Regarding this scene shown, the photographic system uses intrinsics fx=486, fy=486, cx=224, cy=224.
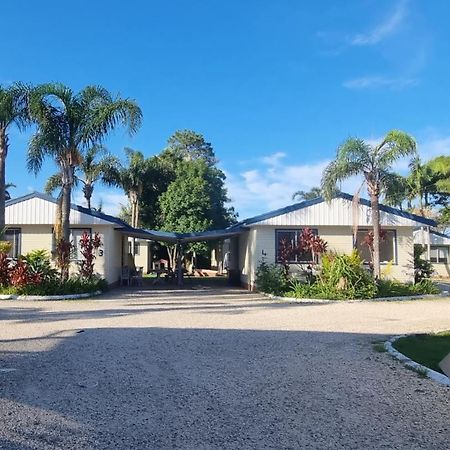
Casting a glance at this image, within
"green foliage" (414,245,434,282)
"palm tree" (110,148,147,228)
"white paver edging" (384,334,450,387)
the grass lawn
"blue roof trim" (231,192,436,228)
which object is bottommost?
the grass lawn

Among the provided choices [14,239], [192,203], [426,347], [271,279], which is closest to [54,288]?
[14,239]

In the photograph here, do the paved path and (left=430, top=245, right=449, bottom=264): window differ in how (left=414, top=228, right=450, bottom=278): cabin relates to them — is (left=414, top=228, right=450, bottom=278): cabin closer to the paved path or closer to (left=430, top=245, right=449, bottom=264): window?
(left=430, top=245, right=449, bottom=264): window

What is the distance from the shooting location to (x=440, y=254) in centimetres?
3259

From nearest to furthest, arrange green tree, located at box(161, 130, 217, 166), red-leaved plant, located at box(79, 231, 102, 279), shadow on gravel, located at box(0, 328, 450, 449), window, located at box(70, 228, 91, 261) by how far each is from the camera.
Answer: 1. shadow on gravel, located at box(0, 328, 450, 449)
2. red-leaved plant, located at box(79, 231, 102, 279)
3. window, located at box(70, 228, 91, 261)
4. green tree, located at box(161, 130, 217, 166)

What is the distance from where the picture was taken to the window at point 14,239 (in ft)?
66.7

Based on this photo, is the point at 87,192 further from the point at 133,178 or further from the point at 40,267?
the point at 40,267

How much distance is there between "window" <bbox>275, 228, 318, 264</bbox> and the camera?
19.1 metres

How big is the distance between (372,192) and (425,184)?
1519 cm

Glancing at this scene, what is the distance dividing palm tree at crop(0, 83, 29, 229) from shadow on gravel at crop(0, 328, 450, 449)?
10579 mm

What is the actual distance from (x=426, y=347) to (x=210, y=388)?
13.7ft

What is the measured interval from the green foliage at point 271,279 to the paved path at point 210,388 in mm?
6784

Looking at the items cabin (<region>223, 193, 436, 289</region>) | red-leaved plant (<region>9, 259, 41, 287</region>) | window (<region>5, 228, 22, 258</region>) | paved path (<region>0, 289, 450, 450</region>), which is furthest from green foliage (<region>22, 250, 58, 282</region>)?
cabin (<region>223, 193, 436, 289</region>)

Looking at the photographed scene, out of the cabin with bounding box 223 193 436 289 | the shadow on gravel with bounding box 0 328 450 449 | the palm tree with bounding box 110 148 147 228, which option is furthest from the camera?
the palm tree with bounding box 110 148 147 228

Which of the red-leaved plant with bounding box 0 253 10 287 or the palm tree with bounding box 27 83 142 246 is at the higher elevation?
the palm tree with bounding box 27 83 142 246
